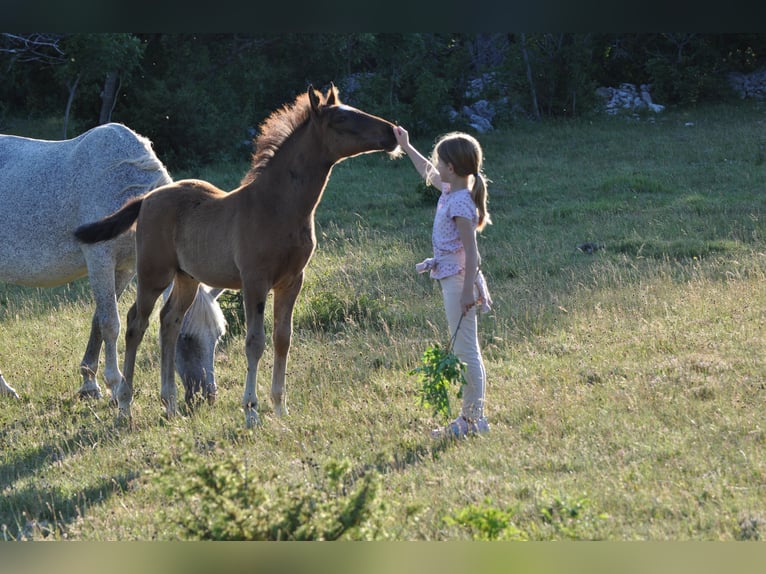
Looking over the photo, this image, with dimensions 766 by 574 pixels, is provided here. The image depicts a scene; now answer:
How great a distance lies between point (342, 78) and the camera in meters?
22.7

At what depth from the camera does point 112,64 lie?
55.5 ft

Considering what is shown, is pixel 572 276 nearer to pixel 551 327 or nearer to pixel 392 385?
pixel 551 327

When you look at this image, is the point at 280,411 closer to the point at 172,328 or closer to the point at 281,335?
the point at 281,335

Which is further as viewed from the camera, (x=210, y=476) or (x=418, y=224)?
(x=418, y=224)

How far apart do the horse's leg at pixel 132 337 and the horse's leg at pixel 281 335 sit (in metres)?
0.99

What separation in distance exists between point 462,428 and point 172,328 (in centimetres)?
245

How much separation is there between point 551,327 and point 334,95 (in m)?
3.25

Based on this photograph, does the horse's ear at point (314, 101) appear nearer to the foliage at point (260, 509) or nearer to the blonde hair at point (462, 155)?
the blonde hair at point (462, 155)

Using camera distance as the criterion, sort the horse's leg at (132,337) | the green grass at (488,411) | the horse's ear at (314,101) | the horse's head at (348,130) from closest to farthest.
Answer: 1. the green grass at (488,411)
2. the horse's head at (348,130)
3. the horse's ear at (314,101)
4. the horse's leg at (132,337)

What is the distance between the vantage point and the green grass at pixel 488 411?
3926 mm

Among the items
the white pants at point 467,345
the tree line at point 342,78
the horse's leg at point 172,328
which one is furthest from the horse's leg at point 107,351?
the tree line at point 342,78

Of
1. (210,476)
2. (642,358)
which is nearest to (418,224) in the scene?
(642,358)

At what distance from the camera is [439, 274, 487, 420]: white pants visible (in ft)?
18.3

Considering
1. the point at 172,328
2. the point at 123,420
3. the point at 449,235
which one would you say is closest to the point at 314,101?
the point at 449,235
